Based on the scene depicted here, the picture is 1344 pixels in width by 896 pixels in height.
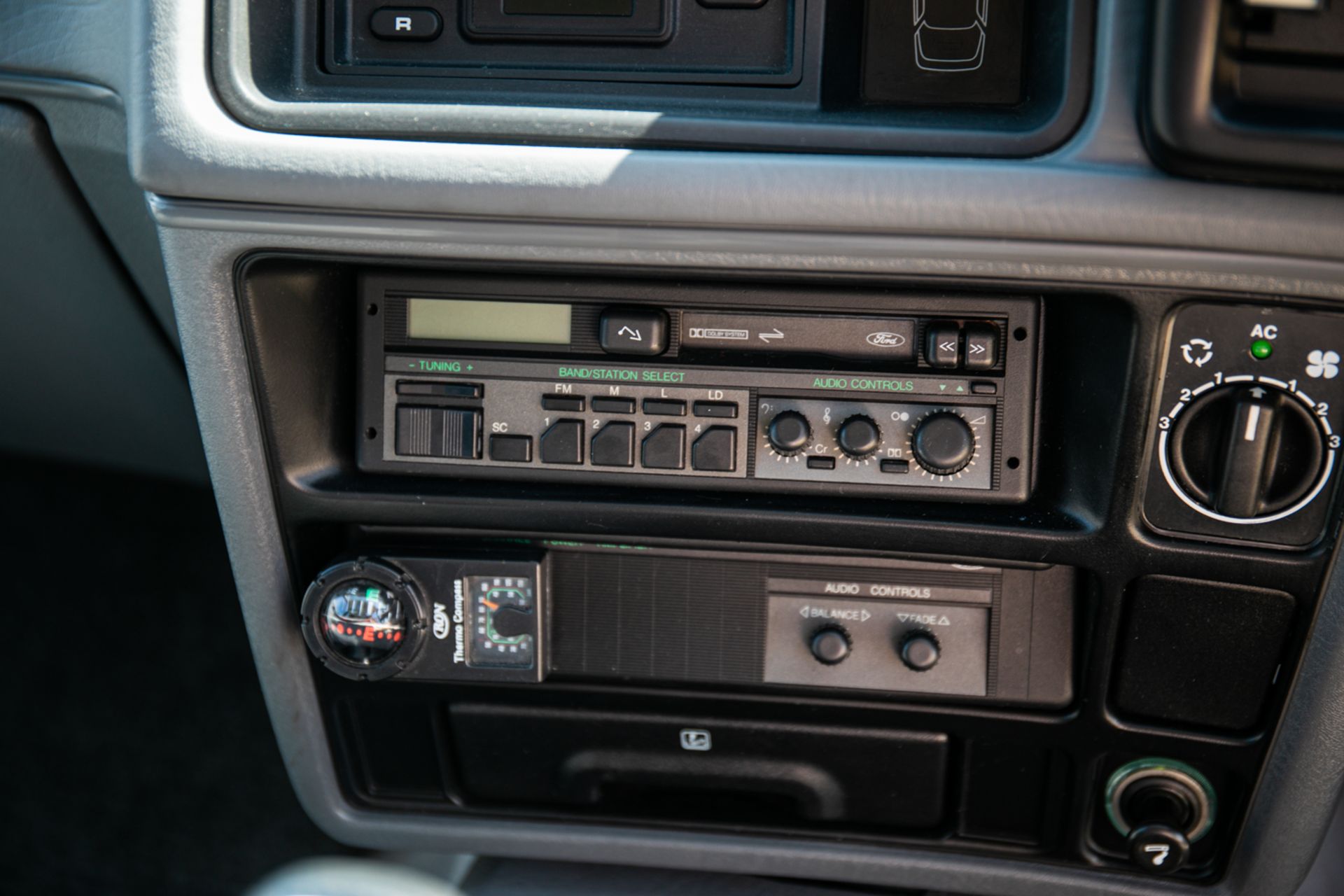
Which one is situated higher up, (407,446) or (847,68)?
(847,68)

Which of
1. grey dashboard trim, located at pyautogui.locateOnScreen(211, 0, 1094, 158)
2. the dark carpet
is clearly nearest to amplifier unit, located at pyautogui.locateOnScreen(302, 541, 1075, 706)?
grey dashboard trim, located at pyautogui.locateOnScreen(211, 0, 1094, 158)

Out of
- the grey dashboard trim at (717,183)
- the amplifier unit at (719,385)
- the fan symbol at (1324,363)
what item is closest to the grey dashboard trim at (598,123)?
the grey dashboard trim at (717,183)

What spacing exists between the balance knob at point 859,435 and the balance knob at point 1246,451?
223mm

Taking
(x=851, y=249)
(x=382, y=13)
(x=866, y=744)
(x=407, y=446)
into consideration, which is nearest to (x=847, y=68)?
(x=851, y=249)

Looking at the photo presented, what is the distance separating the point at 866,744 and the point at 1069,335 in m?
0.41

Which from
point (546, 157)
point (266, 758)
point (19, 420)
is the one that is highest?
point (546, 157)

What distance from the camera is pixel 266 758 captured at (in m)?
1.76

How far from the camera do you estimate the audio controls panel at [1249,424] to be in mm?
799

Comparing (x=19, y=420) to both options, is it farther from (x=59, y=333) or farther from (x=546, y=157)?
(x=546, y=157)

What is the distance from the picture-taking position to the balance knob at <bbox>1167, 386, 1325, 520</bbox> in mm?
799

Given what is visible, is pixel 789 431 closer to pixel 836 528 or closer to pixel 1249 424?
pixel 836 528

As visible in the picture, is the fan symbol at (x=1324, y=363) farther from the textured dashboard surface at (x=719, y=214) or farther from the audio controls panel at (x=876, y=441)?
the audio controls panel at (x=876, y=441)

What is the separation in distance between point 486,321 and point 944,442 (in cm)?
39

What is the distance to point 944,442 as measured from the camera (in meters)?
0.87
